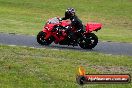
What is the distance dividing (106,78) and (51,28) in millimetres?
13004

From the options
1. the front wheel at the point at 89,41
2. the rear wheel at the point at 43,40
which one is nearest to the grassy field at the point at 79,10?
the rear wheel at the point at 43,40

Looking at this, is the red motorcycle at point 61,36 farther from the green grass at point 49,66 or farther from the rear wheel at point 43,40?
the green grass at point 49,66

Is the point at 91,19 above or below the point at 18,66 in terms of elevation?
below

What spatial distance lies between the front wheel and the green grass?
7.25ft

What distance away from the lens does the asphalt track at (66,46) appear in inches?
784

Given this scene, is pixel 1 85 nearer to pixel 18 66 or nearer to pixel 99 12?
pixel 18 66

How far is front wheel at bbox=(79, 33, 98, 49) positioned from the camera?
19.8 m

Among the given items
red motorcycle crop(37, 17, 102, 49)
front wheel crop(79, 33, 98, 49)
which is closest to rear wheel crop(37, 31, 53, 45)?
red motorcycle crop(37, 17, 102, 49)

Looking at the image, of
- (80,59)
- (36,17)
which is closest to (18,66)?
(80,59)

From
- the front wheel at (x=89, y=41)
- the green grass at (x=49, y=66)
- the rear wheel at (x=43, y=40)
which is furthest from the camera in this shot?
the rear wheel at (x=43, y=40)

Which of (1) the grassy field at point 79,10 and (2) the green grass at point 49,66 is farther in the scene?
(1) the grassy field at point 79,10

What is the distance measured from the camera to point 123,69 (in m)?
14.6

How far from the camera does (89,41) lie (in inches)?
784

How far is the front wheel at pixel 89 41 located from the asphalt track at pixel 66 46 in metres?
0.26
